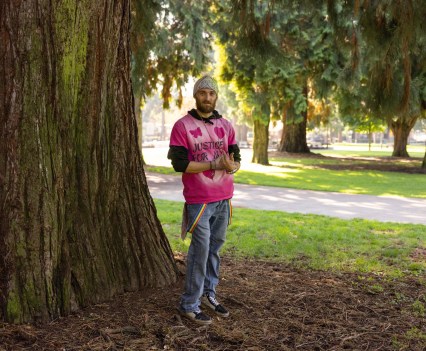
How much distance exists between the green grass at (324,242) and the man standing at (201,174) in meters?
2.22

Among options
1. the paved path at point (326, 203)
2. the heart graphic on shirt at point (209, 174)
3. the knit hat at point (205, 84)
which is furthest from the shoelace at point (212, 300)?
the paved path at point (326, 203)

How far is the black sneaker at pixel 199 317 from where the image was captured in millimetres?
3580

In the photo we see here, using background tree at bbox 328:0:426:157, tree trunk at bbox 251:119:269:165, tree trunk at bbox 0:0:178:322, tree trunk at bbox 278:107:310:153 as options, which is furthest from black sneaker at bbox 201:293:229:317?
tree trunk at bbox 278:107:310:153

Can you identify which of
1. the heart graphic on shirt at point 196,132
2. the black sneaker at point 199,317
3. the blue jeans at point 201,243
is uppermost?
the heart graphic on shirt at point 196,132

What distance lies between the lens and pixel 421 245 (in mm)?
6613

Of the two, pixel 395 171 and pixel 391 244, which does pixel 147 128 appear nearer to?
pixel 395 171

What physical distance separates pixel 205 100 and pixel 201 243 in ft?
3.29

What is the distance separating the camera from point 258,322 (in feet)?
12.3


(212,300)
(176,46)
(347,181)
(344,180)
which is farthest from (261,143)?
(212,300)

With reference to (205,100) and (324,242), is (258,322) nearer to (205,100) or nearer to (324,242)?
(205,100)

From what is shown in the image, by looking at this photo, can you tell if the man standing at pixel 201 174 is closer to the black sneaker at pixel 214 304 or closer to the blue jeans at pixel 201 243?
the blue jeans at pixel 201 243

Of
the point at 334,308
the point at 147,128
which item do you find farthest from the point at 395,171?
the point at 147,128

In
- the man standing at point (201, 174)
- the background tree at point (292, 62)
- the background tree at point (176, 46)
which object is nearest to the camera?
the man standing at point (201, 174)

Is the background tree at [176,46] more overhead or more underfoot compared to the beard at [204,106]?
more overhead
